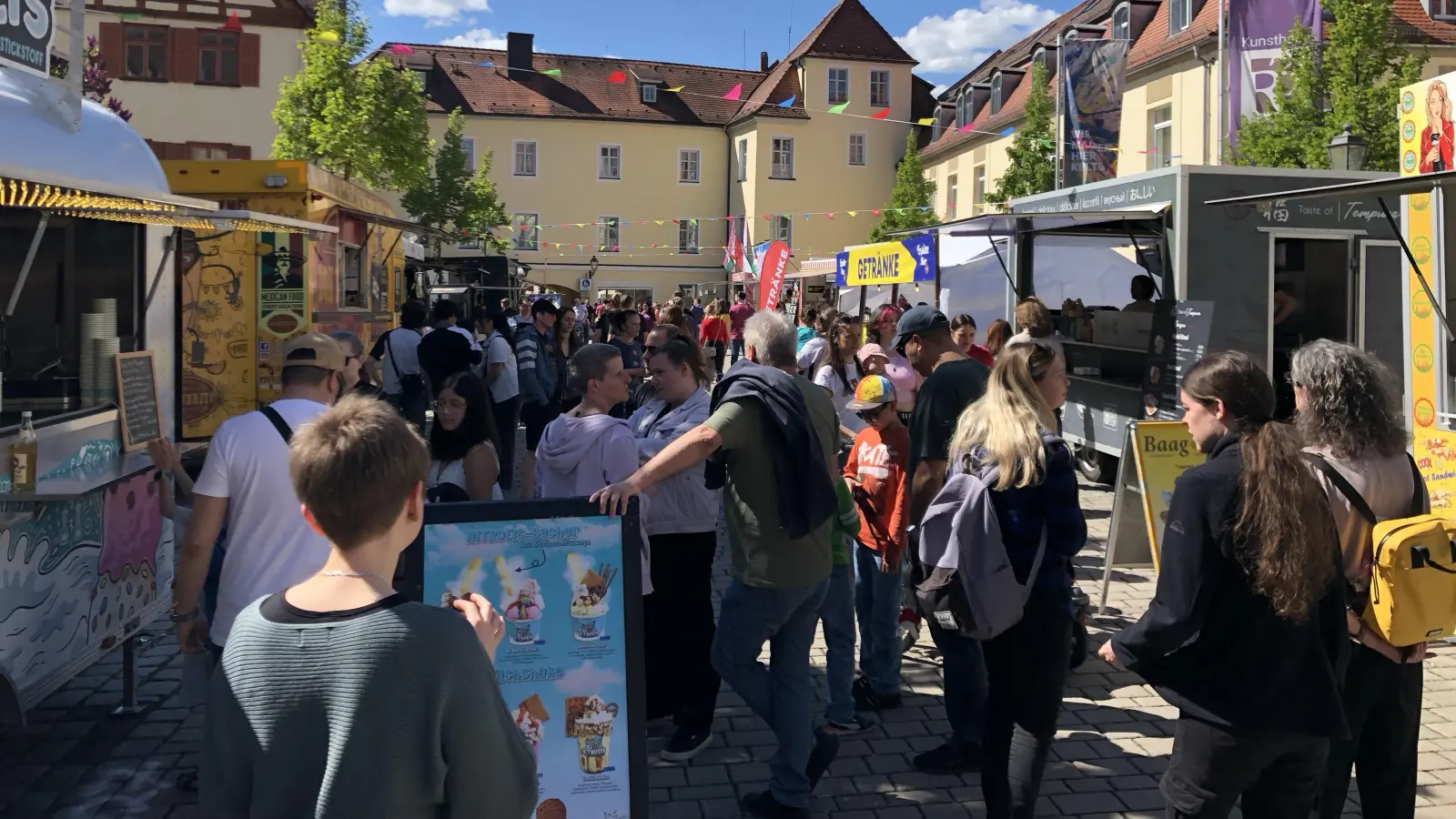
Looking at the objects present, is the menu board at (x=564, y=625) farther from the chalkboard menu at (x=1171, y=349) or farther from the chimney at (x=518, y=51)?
the chimney at (x=518, y=51)

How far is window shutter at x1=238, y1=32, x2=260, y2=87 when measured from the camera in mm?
29781

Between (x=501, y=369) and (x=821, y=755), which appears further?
(x=501, y=369)

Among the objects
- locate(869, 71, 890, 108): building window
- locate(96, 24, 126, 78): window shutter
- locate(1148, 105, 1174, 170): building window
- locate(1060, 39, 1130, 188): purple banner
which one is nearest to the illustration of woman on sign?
locate(1060, 39, 1130, 188): purple banner

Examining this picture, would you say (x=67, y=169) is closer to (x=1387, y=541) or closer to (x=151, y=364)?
(x=151, y=364)

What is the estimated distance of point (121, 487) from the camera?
5000 millimetres

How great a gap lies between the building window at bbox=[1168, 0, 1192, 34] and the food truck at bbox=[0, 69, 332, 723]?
27.3m

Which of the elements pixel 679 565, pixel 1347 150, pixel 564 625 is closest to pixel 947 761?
pixel 679 565

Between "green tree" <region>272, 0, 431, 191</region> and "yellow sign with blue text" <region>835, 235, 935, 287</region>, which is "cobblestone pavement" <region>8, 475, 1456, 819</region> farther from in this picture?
"green tree" <region>272, 0, 431, 191</region>

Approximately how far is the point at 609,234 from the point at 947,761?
154 feet

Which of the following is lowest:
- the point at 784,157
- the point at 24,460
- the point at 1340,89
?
the point at 24,460

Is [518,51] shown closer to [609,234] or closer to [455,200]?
[609,234]

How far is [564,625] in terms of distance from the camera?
354 centimetres

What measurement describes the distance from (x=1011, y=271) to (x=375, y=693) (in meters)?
12.4

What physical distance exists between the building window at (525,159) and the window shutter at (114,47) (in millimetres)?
20491
